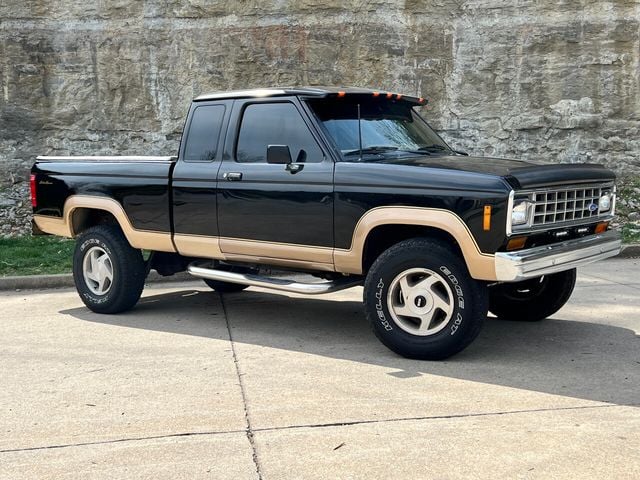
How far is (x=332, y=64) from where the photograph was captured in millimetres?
15594

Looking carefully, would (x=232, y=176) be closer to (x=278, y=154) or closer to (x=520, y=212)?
(x=278, y=154)

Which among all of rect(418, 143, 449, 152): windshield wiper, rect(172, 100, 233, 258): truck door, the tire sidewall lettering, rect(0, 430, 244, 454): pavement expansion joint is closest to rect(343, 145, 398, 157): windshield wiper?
rect(418, 143, 449, 152): windshield wiper

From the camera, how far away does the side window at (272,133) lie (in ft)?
21.4

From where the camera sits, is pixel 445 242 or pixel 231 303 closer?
pixel 445 242

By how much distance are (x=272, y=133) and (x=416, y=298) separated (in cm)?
193

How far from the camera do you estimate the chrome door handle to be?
6766mm

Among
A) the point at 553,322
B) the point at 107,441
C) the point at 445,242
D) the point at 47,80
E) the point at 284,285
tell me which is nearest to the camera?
the point at 107,441

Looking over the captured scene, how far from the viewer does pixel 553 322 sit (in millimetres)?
7152

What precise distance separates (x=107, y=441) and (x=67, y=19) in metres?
13.1

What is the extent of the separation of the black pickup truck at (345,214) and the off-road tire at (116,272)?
14mm

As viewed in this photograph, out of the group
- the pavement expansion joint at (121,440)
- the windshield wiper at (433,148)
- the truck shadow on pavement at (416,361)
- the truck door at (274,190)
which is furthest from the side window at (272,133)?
the pavement expansion joint at (121,440)

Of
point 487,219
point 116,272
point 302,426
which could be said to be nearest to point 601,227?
point 487,219

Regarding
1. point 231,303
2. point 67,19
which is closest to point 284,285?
point 231,303

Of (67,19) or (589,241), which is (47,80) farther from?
(589,241)
